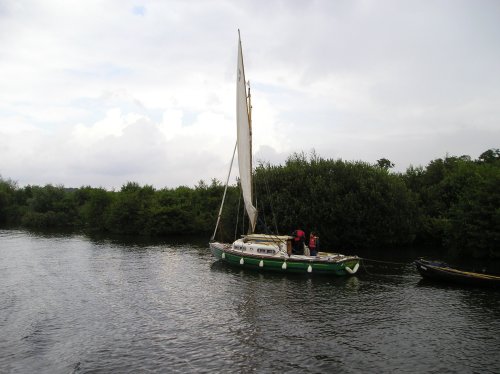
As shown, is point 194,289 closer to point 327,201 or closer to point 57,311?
point 57,311

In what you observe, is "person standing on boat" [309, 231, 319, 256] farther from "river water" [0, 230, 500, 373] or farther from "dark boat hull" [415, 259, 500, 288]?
"dark boat hull" [415, 259, 500, 288]

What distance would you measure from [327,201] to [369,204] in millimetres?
5448

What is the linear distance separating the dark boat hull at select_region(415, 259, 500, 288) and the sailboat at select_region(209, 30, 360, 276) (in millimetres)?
5470

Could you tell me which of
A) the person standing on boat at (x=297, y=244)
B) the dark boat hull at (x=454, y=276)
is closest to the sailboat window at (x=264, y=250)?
the person standing on boat at (x=297, y=244)

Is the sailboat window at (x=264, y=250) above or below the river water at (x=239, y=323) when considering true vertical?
above

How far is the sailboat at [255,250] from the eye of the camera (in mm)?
36219

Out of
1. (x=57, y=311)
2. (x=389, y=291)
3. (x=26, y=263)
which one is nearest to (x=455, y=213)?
(x=389, y=291)

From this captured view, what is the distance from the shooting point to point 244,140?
137ft

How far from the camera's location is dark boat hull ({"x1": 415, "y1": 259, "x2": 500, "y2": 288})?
31.1 meters

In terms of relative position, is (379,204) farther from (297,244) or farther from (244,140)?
(244,140)

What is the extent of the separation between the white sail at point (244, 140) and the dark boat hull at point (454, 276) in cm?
1594

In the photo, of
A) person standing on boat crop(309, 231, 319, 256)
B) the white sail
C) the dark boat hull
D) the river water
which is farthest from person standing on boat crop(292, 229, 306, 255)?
the dark boat hull

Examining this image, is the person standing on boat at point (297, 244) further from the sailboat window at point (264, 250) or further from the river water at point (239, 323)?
the river water at point (239, 323)

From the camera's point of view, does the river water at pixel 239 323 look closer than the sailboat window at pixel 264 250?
Yes
